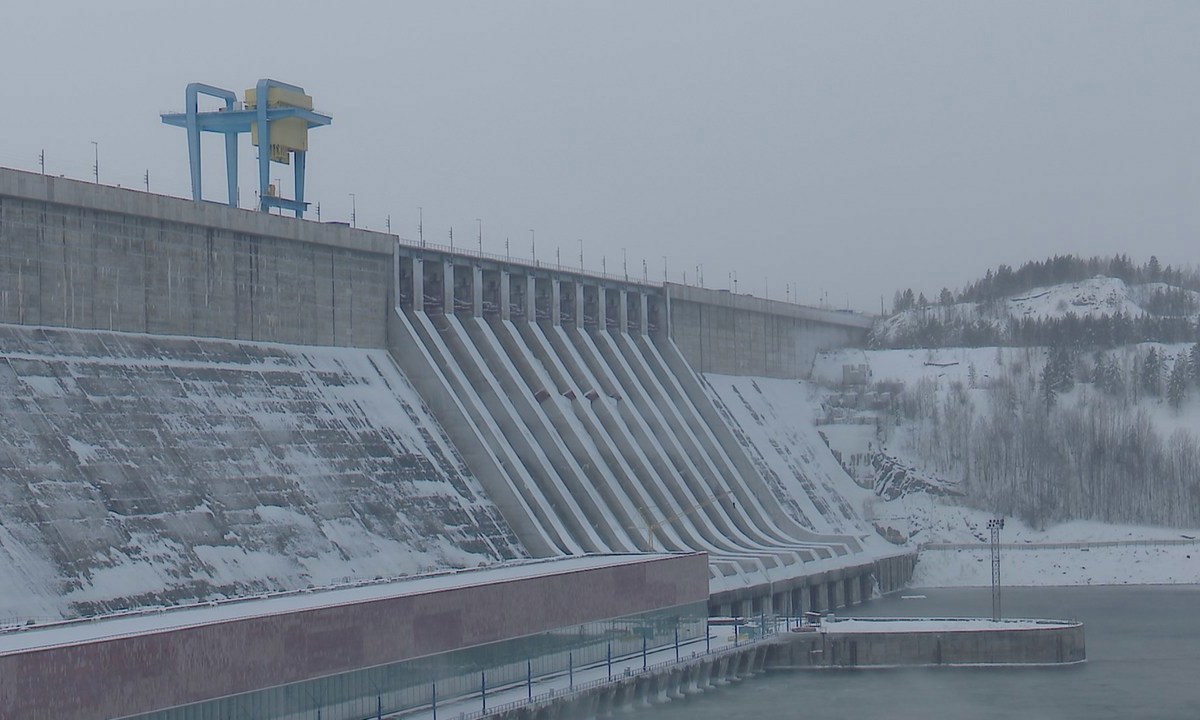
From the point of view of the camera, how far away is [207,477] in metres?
39.5

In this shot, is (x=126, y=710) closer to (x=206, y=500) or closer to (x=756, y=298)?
(x=206, y=500)

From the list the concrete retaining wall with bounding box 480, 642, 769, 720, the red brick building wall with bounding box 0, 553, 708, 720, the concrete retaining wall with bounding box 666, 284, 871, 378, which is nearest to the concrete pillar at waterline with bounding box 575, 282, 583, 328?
the concrete retaining wall with bounding box 666, 284, 871, 378

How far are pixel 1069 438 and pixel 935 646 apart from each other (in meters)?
34.1

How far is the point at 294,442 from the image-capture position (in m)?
43.5

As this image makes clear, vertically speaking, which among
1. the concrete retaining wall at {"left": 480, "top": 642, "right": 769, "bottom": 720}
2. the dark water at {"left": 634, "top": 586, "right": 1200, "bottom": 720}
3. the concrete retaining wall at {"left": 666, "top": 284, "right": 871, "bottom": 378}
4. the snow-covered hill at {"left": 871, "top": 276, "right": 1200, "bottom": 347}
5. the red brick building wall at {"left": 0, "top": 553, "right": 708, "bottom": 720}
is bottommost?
the dark water at {"left": 634, "top": 586, "right": 1200, "bottom": 720}

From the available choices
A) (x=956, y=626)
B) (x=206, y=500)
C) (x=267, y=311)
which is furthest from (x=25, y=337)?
(x=956, y=626)

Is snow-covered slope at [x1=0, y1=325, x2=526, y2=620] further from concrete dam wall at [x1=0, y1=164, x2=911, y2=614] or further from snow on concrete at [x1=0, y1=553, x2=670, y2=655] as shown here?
snow on concrete at [x1=0, y1=553, x2=670, y2=655]

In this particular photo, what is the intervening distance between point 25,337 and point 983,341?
6458cm

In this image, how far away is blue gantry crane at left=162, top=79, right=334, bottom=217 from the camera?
5191 centimetres

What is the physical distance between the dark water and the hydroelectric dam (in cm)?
379

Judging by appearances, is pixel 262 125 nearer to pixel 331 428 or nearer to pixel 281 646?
pixel 331 428

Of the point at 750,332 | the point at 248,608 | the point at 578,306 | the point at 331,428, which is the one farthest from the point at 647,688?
the point at 750,332

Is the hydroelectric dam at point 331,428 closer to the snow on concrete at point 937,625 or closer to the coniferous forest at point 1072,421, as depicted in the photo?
the snow on concrete at point 937,625

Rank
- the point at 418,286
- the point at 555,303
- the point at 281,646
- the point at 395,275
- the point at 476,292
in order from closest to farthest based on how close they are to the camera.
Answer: the point at 281,646
the point at 395,275
the point at 418,286
the point at 476,292
the point at 555,303
